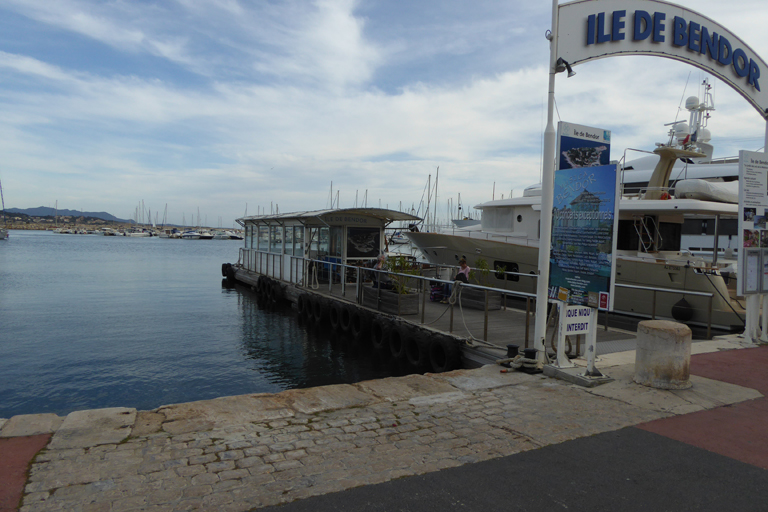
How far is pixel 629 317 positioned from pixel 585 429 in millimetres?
10481

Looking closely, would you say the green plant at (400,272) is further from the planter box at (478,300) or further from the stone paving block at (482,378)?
the stone paving block at (482,378)

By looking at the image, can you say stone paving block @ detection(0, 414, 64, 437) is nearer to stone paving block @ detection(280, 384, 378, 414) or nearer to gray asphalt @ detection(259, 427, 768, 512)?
stone paving block @ detection(280, 384, 378, 414)

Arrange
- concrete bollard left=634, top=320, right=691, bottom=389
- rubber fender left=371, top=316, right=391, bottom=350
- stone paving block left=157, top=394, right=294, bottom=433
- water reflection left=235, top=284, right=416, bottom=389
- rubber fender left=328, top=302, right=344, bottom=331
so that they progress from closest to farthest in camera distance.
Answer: stone paving block left=157, top=394, right=294, bottom=433 < concrete bollard left=634, top=320, right=691, bottom=389 < water reflection left=235, top=284, right=416, bottom=389 < rubber fender left=371, top=316, right=391, bottom=350 < rubber fender left=328, top=302, right=344, bottom=331

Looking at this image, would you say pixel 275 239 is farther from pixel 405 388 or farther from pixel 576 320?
pixel 576 320

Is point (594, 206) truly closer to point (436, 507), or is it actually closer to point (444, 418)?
point (444, 418)

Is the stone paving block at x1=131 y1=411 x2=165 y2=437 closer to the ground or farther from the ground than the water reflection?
farther from the ground

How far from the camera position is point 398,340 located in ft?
38.1

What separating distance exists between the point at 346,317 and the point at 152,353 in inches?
205

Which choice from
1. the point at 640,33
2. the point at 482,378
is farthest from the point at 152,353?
the point at 640,33

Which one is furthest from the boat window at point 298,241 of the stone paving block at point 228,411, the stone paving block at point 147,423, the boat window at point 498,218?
the stone paving block at point 147,423

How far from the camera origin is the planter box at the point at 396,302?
1218 centimetres

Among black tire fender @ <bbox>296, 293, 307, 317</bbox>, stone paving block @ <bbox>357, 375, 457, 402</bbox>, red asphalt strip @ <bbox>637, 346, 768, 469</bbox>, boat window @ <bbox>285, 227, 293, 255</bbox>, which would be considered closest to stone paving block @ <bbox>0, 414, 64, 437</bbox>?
stone paving block @ <bbox>357, 375, 457, 402</bbox>

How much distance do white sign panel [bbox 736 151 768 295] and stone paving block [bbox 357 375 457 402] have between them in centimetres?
573

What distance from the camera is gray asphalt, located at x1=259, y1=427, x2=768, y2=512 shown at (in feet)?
11.1
